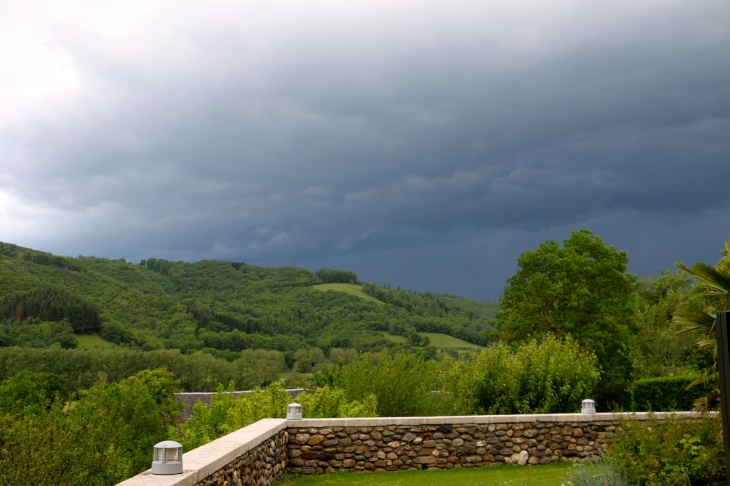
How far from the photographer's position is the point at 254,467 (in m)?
7.59

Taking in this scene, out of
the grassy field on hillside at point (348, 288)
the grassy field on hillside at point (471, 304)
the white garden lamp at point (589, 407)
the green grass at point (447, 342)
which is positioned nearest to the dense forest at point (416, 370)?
the white garden lamp at point (589, 407)

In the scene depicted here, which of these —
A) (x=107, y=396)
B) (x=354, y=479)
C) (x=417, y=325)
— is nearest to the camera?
(x=354, y=479)

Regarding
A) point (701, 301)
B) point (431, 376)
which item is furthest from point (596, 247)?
point (431, 376)

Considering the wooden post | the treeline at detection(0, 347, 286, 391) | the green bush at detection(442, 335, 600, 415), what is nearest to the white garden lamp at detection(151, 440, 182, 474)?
the wooden post

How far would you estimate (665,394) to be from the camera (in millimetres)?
17297

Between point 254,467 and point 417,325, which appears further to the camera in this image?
point 417,325

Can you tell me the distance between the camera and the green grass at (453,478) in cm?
895

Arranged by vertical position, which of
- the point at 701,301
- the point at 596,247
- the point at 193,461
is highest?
the point at 596,247

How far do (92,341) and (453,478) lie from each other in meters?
84.9

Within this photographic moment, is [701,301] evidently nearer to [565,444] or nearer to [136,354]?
[565,444]

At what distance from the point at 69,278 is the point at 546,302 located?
3962 inches

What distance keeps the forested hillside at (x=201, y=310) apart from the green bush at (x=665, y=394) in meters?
54.7

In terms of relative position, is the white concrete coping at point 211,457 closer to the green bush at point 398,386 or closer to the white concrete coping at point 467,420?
the white concrete coping at point 467,420

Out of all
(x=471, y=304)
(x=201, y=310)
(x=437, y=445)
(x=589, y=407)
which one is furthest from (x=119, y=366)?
(x=471, y=304)
